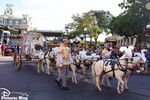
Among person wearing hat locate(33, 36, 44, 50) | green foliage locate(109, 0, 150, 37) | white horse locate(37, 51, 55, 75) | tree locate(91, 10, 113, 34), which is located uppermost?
tree locate(91, 10, 113, 34)

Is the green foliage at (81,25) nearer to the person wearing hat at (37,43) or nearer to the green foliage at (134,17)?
the green foliage at (134,17)

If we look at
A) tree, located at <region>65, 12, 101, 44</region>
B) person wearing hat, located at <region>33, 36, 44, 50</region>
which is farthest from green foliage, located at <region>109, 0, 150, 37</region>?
tree, located at <region>65, 12, 101, 44</region>

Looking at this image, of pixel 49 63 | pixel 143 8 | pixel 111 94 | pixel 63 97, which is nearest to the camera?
pixel 63 97

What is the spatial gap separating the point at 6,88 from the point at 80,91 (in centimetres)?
313


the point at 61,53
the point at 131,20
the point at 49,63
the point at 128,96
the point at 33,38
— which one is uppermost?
the point at 131,20

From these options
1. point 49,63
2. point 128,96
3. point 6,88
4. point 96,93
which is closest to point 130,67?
point 128,96

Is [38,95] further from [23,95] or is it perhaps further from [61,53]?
[61,53]

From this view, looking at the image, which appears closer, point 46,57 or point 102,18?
point 46,57

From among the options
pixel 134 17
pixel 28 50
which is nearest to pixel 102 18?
pixel 134 17

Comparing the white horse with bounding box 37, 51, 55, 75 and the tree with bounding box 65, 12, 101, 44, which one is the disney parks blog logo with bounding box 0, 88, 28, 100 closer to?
the white horse with bounding box 37, 51, 55, 75

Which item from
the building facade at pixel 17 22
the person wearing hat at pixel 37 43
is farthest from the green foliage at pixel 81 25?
the building facade at pixel 17 22

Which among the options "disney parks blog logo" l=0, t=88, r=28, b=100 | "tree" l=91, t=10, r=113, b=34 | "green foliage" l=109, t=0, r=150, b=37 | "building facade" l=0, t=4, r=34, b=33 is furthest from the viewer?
"building facade" l=0, t=4, r=34, b=33

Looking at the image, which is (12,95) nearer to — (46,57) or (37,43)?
(46,57)

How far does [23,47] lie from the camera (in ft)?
46.4
